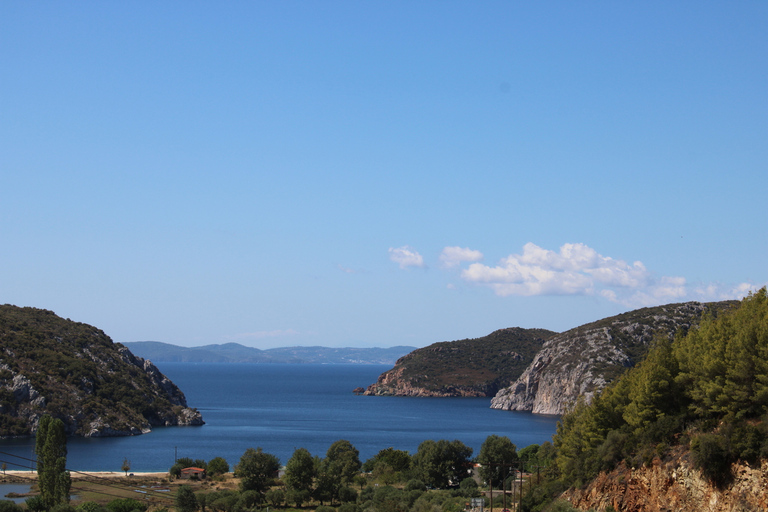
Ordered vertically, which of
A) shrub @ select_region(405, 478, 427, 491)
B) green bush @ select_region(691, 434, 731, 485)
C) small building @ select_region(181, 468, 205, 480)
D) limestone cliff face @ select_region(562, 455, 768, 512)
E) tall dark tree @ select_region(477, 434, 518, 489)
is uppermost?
green bush @ select_region(691, 434, 731, 485)

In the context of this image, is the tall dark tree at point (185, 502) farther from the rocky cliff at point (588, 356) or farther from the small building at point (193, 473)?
the rocky cliff at point (588, 356)

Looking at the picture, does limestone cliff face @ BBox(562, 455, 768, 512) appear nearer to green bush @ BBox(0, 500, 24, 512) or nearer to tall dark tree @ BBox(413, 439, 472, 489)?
tall dark tree @ BBox(413, 439, 472, 489)

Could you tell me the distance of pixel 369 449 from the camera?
11062cm

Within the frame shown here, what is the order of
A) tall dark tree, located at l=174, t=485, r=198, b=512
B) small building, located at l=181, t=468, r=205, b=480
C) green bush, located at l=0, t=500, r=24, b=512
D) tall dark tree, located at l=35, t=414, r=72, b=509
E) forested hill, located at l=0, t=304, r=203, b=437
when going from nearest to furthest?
1. green bush, located at l=0, t=500, r=24, b=512
2. tall dark tree, located at l=35, t=414, r=72, b=509
3. tall dark tree, located at l=174, t=485, r=198, b=512
4. small building, located at l=181, t=468, r=205, b=480
5. forested hill, located at l=0, t=304, r=203, b=437

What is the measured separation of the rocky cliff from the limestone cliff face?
11553 cm

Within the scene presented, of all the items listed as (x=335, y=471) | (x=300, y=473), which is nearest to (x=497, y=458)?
(x=335, y=471)

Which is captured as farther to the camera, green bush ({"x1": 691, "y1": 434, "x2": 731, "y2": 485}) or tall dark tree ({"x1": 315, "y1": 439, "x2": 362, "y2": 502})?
tall dark tree ({"x1": 315, "y1": 439, "x2": 362, "y2": 502})

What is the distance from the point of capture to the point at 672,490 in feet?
115

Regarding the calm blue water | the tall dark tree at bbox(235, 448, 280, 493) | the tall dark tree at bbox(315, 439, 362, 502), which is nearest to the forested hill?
the calm blue water

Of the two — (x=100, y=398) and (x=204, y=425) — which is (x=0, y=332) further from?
(x=204, y=425)

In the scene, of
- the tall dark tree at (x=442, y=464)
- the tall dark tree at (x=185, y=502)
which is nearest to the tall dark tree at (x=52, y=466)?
the tall dark tree at (x=185, y=502)

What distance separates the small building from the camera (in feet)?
269

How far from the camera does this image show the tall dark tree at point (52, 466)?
59.2 meters

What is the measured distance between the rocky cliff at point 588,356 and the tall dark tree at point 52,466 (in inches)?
4536
